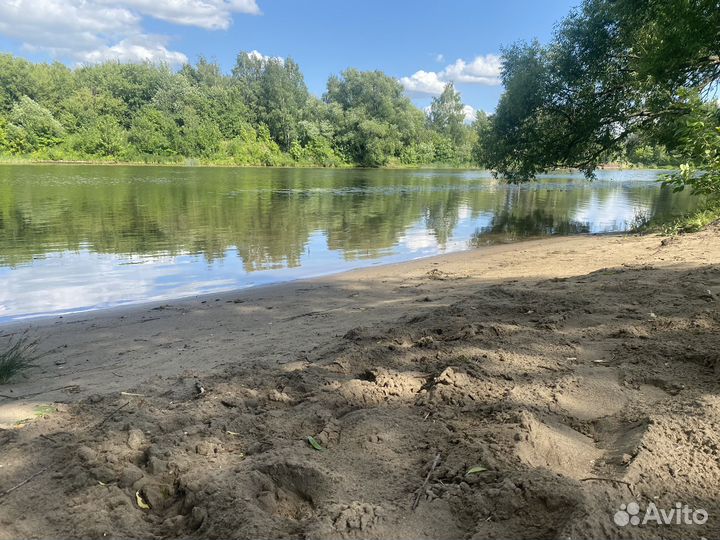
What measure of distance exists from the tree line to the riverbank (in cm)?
6921

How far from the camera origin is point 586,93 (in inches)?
715

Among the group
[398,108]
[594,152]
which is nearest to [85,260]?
[594,152]

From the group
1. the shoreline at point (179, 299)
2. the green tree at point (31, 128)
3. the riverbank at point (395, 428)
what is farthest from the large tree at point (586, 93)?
the green tree at point (31, 128)

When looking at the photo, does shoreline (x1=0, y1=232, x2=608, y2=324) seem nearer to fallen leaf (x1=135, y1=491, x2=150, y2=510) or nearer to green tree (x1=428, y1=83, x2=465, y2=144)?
fallen leaf (x1=135, y1=491, x2=150, y2=510)

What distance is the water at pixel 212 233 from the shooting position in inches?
360

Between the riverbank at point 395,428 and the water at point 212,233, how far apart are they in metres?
4.27

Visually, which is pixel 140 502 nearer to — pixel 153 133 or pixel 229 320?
pixel 229 320

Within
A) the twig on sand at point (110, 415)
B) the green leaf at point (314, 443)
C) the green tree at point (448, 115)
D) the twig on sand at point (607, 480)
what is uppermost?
the green tree at point (448, 115)

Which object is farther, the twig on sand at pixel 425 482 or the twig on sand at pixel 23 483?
the twig on sand at pixel 23 483

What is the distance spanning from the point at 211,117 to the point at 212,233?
66696mm

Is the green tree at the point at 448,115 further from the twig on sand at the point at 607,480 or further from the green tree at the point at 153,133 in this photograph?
the twig on sand at the point at 607,480

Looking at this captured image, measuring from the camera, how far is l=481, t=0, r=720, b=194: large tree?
46.7 ft

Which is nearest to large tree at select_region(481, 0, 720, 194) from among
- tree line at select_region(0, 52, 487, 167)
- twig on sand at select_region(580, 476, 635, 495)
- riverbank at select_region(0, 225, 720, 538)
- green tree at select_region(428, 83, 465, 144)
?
riverbank at select_region(0, 225, 720, 538)

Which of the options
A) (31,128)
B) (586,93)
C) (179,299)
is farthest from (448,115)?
(179,299)
